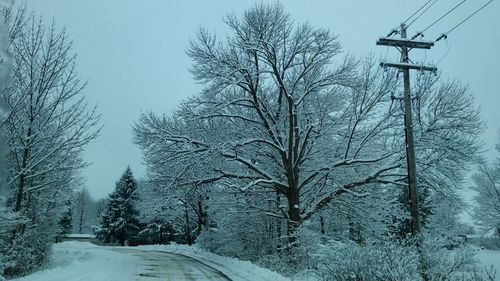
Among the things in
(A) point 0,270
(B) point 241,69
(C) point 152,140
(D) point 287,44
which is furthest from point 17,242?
(D) point 287,44

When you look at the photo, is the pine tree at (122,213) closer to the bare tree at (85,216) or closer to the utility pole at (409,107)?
the utility pole at (409,107)

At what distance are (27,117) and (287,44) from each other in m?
13.1

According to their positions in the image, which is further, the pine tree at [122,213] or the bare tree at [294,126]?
the pine tree at [122,213]

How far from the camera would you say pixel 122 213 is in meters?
60.9

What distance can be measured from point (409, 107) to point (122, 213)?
5208cm

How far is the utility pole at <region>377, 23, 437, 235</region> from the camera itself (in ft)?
45.2

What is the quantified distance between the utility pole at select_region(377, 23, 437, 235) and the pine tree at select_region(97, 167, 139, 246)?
49.1m

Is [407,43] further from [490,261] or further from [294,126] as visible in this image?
[490,261]

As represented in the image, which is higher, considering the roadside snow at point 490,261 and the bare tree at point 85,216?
the bare tree at point 85,216

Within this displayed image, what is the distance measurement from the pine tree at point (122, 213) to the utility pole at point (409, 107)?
4909cm

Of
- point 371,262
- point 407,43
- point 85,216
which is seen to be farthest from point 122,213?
point 85,216

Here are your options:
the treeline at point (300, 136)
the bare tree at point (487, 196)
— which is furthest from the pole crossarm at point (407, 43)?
the bare tree at point (487, 196)

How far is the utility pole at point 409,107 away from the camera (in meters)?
13.8

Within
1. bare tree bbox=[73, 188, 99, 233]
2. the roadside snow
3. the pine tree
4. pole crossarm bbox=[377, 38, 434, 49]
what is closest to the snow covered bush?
the roadside snow
